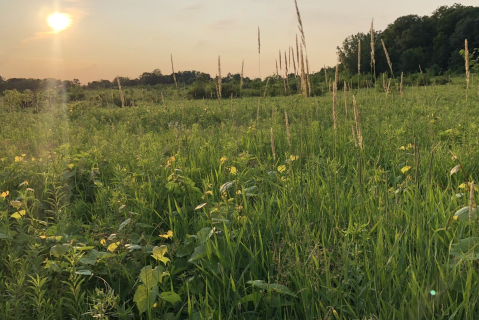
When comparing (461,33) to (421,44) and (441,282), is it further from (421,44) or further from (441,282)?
(441,282)

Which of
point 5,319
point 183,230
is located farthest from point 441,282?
point 5,319

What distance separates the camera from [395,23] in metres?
60.4

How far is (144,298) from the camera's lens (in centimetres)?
131

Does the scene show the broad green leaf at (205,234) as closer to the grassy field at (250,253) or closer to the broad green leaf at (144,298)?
the grassy field at (250,253)

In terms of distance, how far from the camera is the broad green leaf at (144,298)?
129cm

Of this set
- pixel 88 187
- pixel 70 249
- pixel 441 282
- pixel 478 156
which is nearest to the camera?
pixel 441 282

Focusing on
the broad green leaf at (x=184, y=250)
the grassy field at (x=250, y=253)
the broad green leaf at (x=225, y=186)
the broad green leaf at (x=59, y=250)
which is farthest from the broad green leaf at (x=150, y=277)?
the broad green leaf at (x=225, y=186)

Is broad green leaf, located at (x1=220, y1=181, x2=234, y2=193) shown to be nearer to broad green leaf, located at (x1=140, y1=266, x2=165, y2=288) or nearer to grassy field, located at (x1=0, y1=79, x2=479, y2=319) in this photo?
grassy field, located at (x1=0, y1=79, x2=479, y2=319)

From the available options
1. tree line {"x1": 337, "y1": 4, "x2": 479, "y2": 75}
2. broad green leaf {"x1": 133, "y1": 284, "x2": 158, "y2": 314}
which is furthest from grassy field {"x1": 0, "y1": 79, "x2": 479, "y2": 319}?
tree line {"x1": 337, "y1": 4, "x2": 479, "y2": 75}

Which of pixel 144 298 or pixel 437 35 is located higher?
pixel 437 35

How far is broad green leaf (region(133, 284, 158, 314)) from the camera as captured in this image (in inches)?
50.9

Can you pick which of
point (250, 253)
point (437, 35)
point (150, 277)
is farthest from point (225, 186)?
point (437, 35)

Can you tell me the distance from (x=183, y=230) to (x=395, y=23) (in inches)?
2818

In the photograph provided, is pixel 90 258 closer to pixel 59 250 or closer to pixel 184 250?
pixel 59 250
